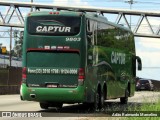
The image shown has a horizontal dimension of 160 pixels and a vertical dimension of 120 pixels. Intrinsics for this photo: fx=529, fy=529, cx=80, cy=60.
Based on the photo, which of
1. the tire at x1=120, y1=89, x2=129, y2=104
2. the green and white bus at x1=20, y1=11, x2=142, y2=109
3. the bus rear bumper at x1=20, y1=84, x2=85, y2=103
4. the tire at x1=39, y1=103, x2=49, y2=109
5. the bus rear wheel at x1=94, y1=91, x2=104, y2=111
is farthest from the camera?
the tire at x1=120, y1=89, x2=129, y2=104

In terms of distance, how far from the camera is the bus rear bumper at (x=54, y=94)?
61.7ft

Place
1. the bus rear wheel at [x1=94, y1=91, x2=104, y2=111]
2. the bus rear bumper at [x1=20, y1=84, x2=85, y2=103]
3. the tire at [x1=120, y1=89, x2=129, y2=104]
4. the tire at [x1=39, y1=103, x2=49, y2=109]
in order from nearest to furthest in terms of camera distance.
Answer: the bus rear bumper at [x1=20, y1=84, x2=85, y2=103], the bus rear wheel at [x1=94, y1=91, x2=104, y2=111], the tire at [x1=39, y1=103, x2=49, y2=109], the tire at [x1=120, y1=89, x2=129, y2=104]

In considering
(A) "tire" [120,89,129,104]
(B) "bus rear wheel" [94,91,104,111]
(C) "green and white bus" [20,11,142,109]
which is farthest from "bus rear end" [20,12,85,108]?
(A) "tire" [120,89,129,104]

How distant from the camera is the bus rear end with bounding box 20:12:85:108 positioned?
1892 cm

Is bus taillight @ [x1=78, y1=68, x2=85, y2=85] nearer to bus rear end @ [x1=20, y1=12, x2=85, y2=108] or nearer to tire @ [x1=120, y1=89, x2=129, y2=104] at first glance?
bus rear end @ [x1=20, y1=12, x2=85, y2=108]

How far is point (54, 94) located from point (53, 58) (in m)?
1.30

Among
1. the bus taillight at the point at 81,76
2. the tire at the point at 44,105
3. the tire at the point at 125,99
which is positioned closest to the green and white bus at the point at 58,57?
the bus taillight at the point at 81,76

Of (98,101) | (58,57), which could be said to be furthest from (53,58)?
(98,101)

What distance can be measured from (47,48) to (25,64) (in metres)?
1.00

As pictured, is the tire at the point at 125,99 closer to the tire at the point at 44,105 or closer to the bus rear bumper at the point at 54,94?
the tire at the point at 44,105

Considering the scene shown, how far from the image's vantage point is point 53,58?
62.6 ft

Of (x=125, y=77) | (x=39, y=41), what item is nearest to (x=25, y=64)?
(x=39, y=41)

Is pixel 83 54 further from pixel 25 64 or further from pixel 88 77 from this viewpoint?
pixel 25 64

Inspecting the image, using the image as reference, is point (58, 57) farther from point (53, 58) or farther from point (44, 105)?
point (44, 105)
